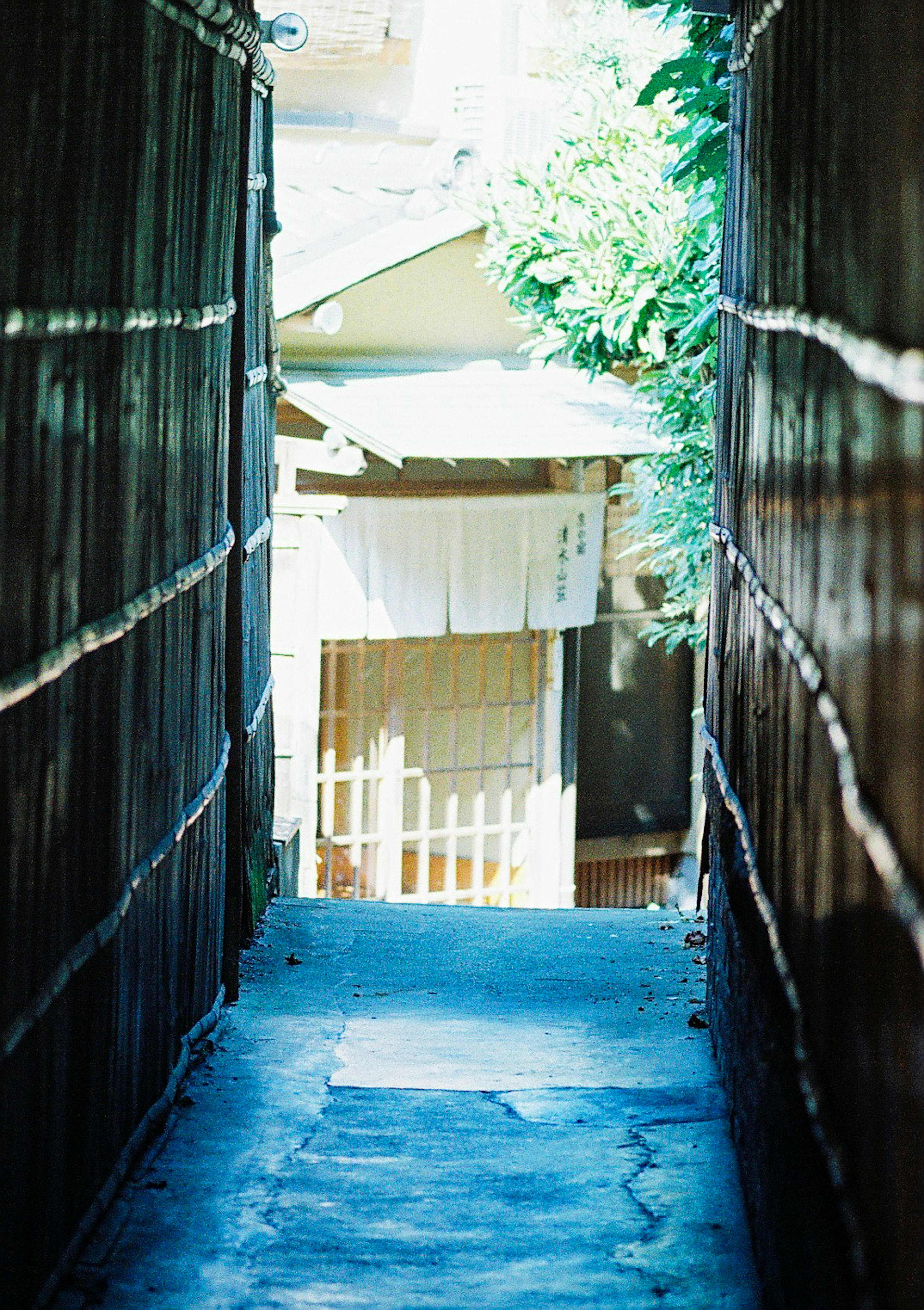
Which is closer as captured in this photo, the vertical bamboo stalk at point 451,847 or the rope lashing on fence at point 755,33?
the rope lashing on fence at point 755,33

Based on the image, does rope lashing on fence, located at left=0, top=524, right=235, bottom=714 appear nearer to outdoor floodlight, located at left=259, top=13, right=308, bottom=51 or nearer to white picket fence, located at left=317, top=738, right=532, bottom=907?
outdoor floodlight, located at left=259, top=13, right=308, bottom=51

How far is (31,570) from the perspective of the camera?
286cm

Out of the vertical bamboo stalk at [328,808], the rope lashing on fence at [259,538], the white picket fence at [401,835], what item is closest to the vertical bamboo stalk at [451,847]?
the white picket fence at [401,835]

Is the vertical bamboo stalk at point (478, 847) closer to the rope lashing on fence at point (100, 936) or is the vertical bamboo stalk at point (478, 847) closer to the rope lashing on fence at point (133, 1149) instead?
the rope lashing on fence at point (133, 1149)

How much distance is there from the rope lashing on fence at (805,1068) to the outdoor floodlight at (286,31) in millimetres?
3768

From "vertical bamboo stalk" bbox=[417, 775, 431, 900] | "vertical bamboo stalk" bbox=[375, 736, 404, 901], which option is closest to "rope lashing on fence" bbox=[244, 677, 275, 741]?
"vertical bamboo stalk" bbox=[375, 736, 404, 901]

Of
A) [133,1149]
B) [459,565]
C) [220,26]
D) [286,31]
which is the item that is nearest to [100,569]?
[133,1149]

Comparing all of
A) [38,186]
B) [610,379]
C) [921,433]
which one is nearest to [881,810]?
[921,433]

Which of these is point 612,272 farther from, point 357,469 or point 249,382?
point 249,382

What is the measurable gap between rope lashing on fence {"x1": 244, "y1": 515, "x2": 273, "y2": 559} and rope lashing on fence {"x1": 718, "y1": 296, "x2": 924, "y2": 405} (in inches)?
116

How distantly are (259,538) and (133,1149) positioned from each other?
329cm

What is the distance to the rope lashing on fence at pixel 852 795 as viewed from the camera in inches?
75.0

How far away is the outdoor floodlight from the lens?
21.4ft

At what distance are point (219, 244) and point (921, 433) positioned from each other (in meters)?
3.58
